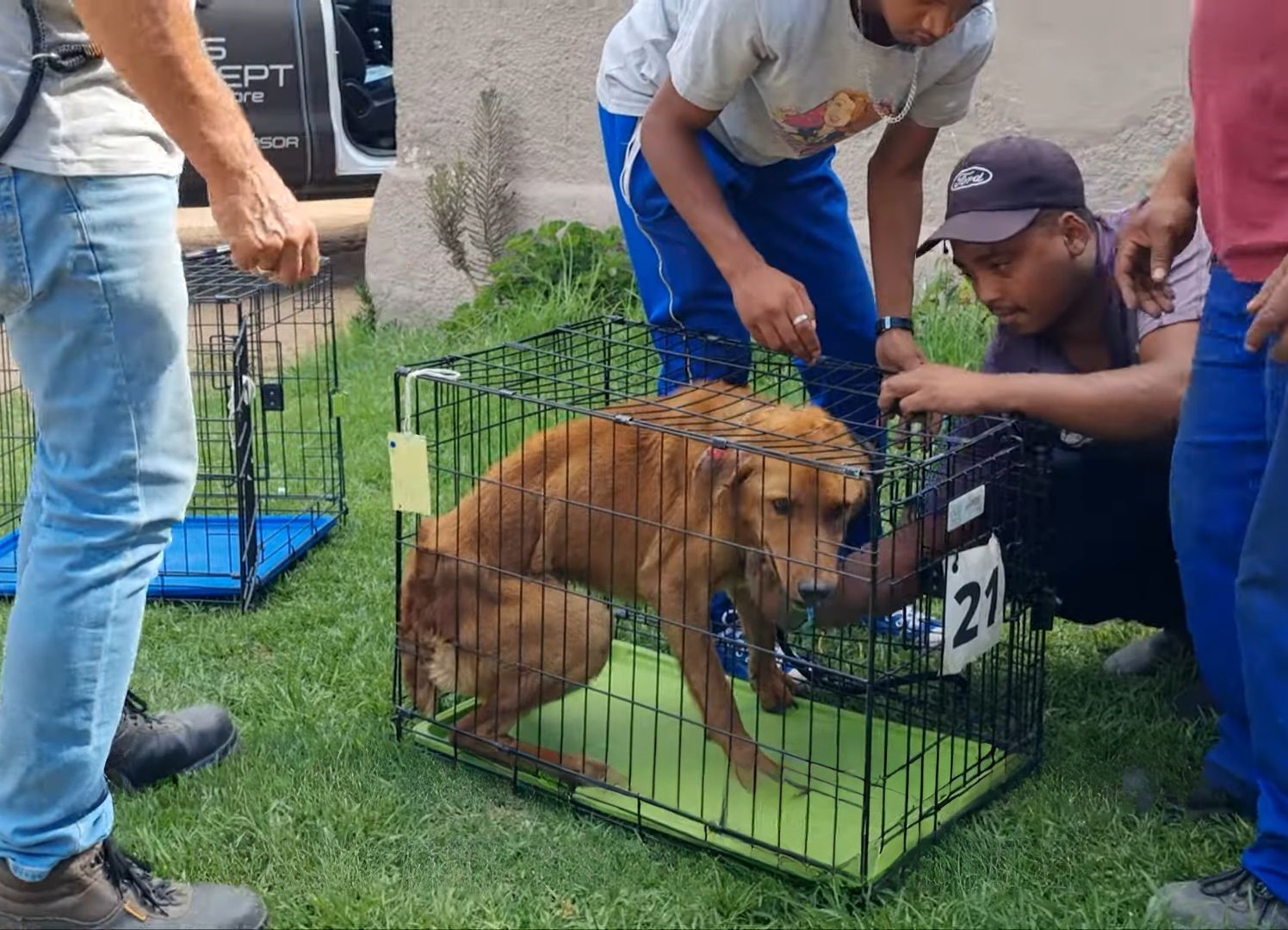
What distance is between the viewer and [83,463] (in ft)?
8.12

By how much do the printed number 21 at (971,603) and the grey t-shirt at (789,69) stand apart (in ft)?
3.68

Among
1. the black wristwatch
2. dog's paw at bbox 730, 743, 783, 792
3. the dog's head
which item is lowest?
dog's paw at bbox 730, 743, 783, 792

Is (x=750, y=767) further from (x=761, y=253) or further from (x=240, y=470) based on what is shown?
(x=240, y=470)

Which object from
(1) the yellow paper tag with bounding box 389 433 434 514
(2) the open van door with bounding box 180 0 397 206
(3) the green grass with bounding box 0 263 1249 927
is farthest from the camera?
(2) the open van door with bounding box 180 0 397 206

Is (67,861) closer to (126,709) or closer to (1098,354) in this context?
(126,709)

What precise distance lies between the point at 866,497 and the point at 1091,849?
0.86 m

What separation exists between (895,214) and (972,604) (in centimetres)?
121

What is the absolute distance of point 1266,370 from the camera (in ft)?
8.82

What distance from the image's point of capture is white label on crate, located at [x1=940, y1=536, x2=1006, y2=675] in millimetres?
3029

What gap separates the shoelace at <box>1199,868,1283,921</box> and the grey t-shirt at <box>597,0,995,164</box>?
181 centimetres

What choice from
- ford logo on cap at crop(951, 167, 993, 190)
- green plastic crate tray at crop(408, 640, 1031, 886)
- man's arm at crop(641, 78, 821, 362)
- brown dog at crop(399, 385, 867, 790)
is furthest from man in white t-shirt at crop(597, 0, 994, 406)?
green plastic crate tray at crop(408, 640, 1031, 886)

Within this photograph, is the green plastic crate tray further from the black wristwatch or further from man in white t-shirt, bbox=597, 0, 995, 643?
the black wristwatch

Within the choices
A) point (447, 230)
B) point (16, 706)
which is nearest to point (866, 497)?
point (16, 706)

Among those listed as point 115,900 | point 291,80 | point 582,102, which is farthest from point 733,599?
point 291,80
